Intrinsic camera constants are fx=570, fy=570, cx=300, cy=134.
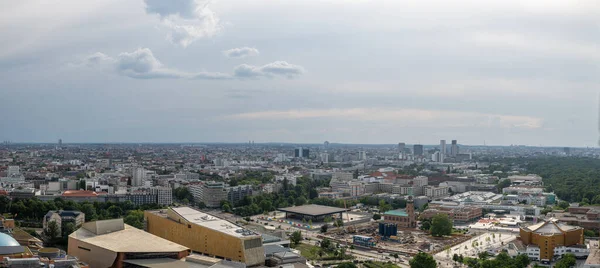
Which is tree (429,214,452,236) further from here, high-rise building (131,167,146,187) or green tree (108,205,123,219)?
high-rise building (131,167,146,187)

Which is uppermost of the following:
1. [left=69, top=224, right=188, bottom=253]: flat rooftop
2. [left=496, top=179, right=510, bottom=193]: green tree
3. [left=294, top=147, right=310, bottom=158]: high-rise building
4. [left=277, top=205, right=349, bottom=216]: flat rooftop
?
[left=294, top=147, right=310, bottom=158]: high-rise building

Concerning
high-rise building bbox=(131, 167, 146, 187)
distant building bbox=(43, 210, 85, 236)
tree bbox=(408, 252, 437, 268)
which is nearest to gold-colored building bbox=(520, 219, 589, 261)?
tree bbox=(408, 252, 437, 268)

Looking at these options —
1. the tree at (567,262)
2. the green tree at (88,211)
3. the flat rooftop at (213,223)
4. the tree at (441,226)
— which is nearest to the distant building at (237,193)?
the green tree at (88,211)

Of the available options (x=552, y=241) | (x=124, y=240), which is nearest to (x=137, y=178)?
(x=124, y=240)

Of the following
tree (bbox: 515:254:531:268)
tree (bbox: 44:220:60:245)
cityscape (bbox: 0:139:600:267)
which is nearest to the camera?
cityscape (bbox: 0:139:600:267)

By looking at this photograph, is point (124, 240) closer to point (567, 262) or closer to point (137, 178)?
point (567, 262)

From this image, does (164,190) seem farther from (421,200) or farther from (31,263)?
(31,263)

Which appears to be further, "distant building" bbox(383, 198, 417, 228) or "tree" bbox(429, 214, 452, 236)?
"distant building" bbox(383, 198, 417, 228)
